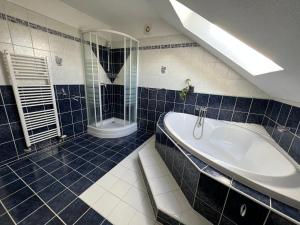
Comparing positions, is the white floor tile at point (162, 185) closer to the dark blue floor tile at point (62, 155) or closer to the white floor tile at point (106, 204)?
the white floor tile at point (106, 204)

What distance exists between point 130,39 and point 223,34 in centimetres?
168

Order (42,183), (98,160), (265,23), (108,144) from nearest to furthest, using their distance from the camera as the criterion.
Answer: (265,23), (42,183), (98,160), (108,144)

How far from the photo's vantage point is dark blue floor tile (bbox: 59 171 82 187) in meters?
1.53

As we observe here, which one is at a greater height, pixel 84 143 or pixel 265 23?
pixel 265 23

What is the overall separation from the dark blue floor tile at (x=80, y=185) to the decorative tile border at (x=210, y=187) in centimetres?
100

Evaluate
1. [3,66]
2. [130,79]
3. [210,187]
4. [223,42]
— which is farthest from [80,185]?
[223,42]

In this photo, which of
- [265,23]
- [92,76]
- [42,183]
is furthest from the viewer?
[92,76]

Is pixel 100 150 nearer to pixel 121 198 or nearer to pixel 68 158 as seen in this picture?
pixel 68 158

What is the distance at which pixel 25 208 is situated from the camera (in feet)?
4.03

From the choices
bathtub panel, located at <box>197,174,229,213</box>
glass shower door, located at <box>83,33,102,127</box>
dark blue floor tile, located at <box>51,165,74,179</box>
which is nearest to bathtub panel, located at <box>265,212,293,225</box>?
bathtub panel, located at <box>197,174,229,213</box>

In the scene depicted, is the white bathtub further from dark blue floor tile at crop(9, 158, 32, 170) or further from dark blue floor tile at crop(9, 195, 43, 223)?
dark blue floor tile at crop(9, 158, 32, 170)

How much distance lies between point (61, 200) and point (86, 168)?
1.57 ft

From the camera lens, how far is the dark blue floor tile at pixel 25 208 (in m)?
1.16

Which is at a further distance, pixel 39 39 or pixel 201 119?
pixel 201 119
